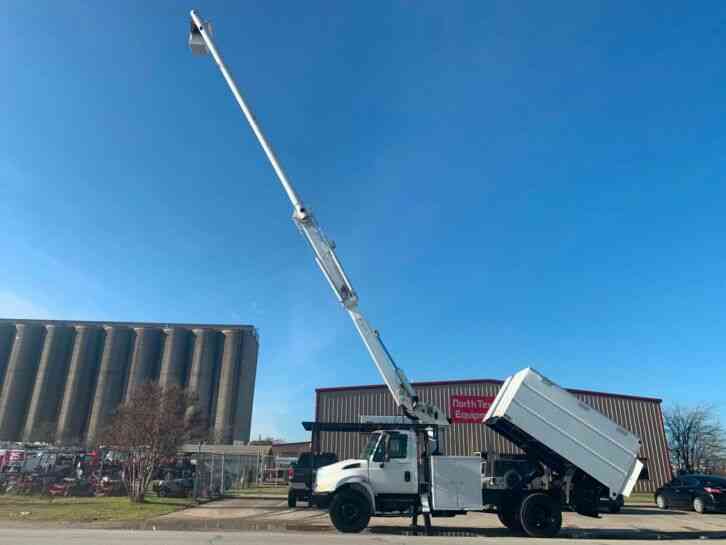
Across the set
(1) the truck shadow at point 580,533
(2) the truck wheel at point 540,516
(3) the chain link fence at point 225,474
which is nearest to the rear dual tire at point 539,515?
(2) the truck wheel at point 540,516

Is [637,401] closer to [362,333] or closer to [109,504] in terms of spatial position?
[362,333]

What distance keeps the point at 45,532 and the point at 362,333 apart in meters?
9.13

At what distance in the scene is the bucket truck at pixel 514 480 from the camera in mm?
12633

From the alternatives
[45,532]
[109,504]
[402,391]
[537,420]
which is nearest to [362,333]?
[402,391]

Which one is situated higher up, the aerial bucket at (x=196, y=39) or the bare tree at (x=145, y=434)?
the aerial bucket at (x=196, y=39)

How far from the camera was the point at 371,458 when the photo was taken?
1309 centimetres

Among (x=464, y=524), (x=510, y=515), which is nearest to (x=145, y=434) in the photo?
(x=464, y=524)

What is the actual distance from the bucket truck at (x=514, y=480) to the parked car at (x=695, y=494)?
30.9 ft

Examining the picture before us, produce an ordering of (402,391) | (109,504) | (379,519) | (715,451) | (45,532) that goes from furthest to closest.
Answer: (715,451), (109,504), (379,519), (402,391), (45,532)

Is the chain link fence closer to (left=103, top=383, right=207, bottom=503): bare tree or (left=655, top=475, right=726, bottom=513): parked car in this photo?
(left=103, top=383, right=207, bottom=503): bare tree

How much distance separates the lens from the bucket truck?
1263 centimetres

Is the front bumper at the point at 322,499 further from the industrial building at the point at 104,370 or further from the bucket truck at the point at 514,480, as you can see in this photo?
the industrial building at the point at 104,370

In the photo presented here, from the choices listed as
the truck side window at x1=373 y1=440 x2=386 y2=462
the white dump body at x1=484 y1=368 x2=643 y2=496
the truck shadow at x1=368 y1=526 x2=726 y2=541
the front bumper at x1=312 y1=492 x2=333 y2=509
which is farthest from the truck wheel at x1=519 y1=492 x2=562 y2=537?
the front bumper at x1=312 y1=492 x2=333 y2=509

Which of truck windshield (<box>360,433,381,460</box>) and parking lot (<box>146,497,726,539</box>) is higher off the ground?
truck windshield (<box>360,433,381,460</box>)
